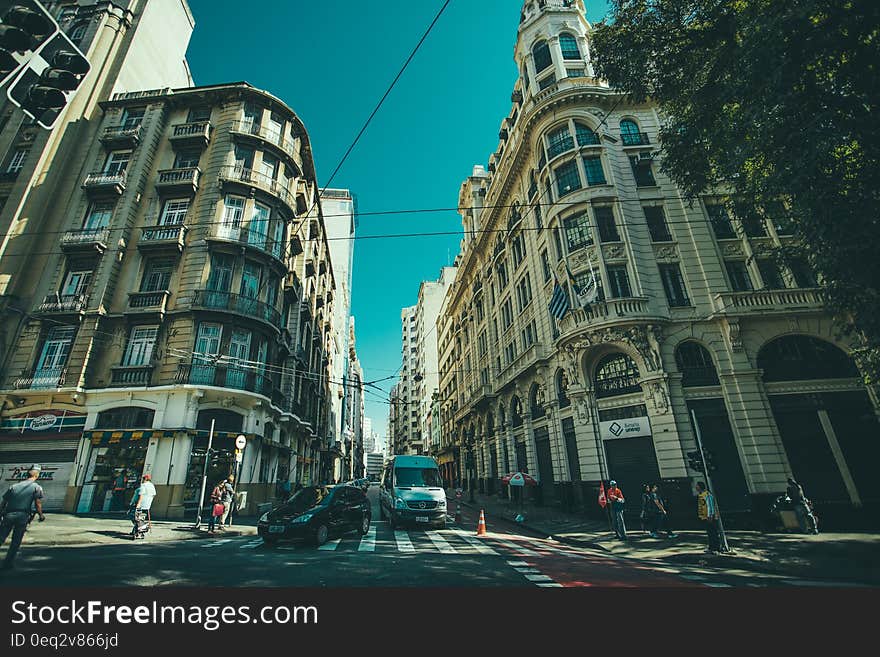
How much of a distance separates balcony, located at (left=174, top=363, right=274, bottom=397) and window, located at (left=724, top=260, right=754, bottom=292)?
2480cm

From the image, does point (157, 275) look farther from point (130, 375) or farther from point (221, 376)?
point (221, 376)

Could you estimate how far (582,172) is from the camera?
2173cm

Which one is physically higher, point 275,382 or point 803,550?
point 275,382

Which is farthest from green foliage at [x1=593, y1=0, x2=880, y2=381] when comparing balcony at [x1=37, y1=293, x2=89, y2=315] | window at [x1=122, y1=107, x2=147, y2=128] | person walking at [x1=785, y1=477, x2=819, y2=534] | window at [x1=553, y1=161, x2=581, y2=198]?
window at [x1=122, y1=107, x2=147, y2=128]

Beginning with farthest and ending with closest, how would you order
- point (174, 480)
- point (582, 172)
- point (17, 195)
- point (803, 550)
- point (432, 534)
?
1. point (582, 172)
2. point (17, 195)
3. point (174, 480)
4. point (432, 534)
5. point (803, 550)

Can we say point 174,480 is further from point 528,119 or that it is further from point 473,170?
point 473,170

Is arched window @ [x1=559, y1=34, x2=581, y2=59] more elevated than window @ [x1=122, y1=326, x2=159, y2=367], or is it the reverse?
arched window @ [x1=559, y1=34, x2=581, y2=59]

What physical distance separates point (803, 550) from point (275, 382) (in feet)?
79.6

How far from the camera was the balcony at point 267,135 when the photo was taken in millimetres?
23234

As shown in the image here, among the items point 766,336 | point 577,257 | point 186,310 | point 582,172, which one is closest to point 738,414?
point 766,336

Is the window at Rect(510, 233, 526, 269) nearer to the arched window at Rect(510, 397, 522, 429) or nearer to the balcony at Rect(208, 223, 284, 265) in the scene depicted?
the arched window at Rect(510, 397, 522, 429)

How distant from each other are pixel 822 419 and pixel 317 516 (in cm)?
2105

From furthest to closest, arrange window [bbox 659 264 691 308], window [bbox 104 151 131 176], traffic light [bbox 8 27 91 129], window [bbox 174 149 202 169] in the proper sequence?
1. window [bbox 174 149 202 169]
2. window [bbox 104 151 131 176]
3. window [bbox 659 264 691 308]
4. traffic light [bbox 8 27 91 129]

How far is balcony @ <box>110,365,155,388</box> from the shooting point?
18297mm
